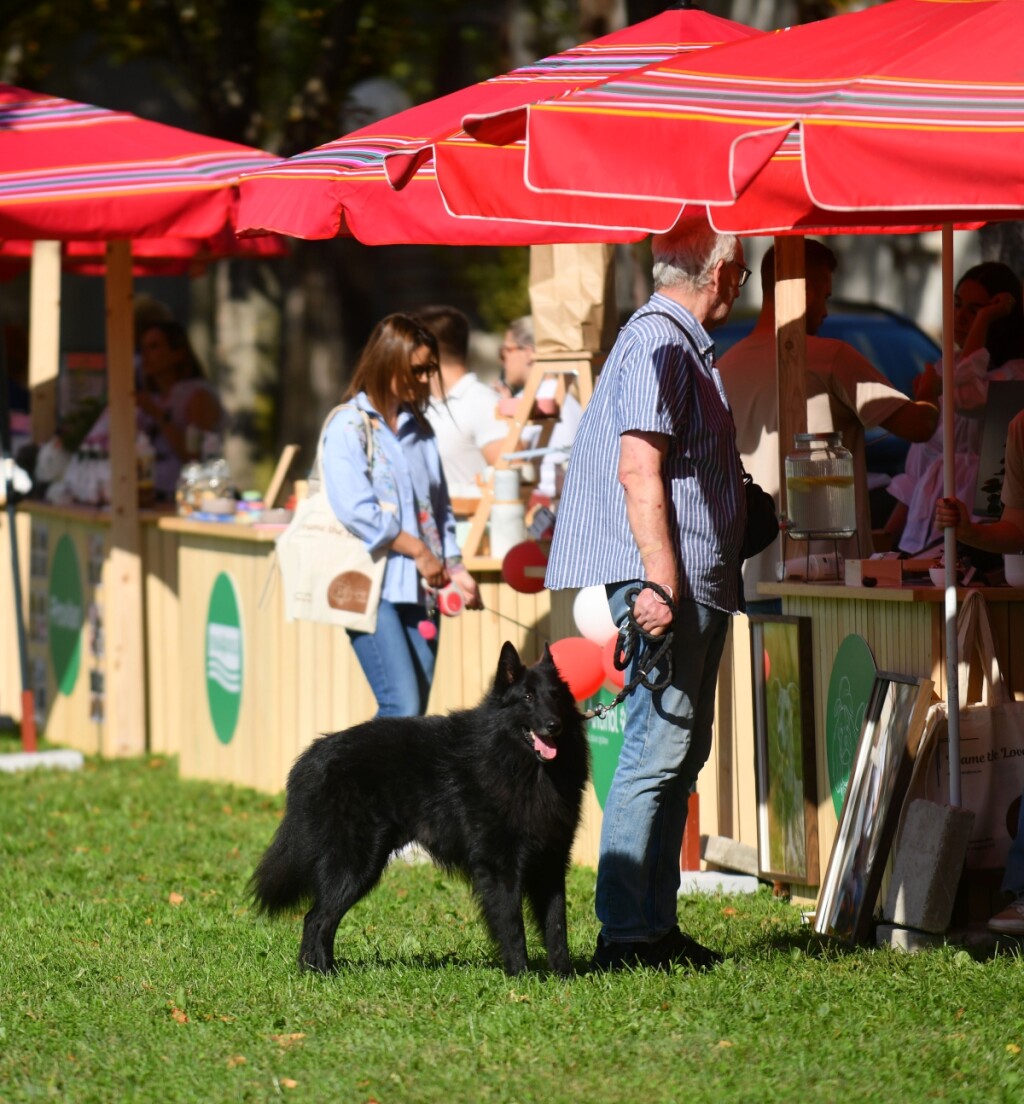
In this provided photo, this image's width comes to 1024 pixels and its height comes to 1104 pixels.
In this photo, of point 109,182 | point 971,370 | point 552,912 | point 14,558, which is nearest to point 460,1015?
point 552,912

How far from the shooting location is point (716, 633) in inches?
230

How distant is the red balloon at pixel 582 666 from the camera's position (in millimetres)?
7270

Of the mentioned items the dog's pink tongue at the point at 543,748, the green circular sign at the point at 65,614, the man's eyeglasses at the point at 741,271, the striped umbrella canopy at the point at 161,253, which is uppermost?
the striped umbrella canopy at the point at 161,253

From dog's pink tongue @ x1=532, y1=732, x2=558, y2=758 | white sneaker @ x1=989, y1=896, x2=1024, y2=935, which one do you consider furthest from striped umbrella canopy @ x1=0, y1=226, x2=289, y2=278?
white sneaker @ x1=989, y1=896, x2=1024, y2=935

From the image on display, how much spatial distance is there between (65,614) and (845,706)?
6.77 meters

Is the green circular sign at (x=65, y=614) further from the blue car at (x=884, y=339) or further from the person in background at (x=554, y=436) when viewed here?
the blue car at (x=884, y=339)

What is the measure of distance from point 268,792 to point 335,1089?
566cm

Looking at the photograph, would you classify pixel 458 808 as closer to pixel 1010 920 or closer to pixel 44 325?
pixel 1010 920

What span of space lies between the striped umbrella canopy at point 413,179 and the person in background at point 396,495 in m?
0.59

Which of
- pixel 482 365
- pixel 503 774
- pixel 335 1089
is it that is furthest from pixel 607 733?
pixel 482 365

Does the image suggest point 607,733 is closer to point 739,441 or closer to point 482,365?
point 739,441

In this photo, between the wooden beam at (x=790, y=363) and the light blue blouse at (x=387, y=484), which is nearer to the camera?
the wooden beam at (x=790, y=363)

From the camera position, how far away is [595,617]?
290 inches

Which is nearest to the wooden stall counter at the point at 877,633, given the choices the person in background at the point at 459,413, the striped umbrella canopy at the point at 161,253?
the person in background at the point at 459,413
